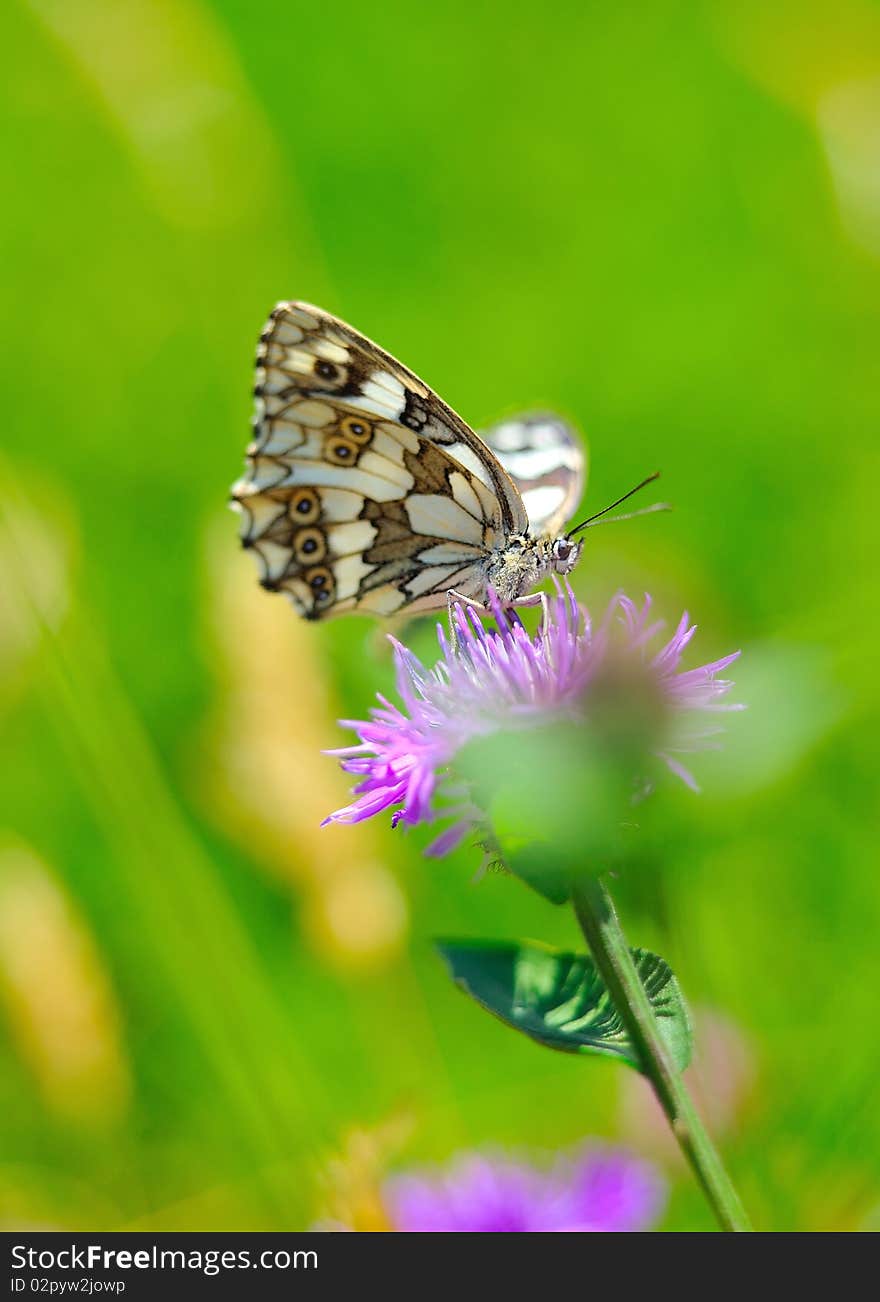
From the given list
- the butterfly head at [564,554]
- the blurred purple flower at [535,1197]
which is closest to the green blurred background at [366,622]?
the blurred purple flower at [535,1197]

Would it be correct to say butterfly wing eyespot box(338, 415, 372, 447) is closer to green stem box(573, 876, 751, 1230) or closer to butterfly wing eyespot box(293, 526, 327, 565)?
butterfly wing eyespot box(293, 526, 327, 565)

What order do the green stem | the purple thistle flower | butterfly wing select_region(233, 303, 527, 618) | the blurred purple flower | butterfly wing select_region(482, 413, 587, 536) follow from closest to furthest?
1. the green stem
2. the purple thistle flower
3. the blurred purple flower
4. butterfly wing select_region(233, 303, 527, 618)
5. butterfly wing select_region(482, 413, 587, 536)

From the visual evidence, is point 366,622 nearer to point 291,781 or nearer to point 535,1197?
point 291,781

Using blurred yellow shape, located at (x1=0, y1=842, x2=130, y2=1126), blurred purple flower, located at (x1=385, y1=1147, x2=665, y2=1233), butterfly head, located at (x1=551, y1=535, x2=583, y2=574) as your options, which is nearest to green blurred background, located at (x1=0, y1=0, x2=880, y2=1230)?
blurred yellow shape, located at (x1=0, y1=842, x2=130, y2=1126)

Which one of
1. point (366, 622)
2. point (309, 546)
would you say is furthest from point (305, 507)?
point (366, 622)

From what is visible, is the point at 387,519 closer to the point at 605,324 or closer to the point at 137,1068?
the point at 137,1068
